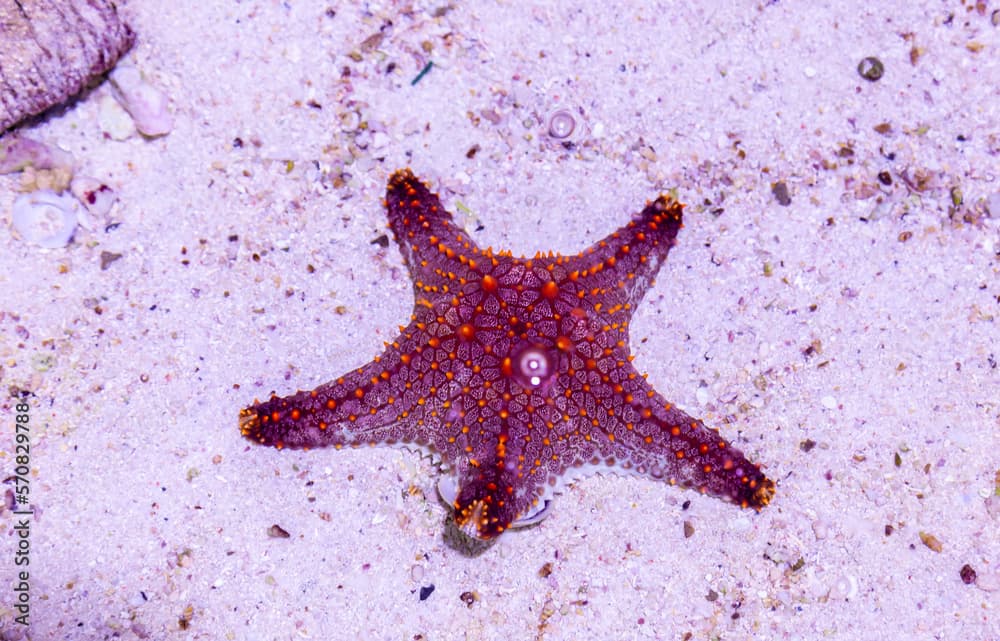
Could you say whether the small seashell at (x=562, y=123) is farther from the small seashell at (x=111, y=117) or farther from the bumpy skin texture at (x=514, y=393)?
the small seashell at (x=111, y=117)

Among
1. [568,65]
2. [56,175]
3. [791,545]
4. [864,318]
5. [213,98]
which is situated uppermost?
[568,65]

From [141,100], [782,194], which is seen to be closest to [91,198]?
[141,100]

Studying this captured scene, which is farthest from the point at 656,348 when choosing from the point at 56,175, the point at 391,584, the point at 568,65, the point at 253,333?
the point at 56,175

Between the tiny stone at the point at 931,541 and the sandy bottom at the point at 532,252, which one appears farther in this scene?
the tiny stone at the point at 931,541

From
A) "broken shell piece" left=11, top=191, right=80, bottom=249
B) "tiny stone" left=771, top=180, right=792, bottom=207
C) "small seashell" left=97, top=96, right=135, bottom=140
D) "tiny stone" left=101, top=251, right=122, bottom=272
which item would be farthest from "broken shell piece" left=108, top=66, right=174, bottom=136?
"tiny stone" left=771, top=180, right=792, bottom=207

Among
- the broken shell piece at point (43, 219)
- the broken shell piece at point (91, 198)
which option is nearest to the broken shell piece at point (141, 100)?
the broken shell piece at point (91, 198)

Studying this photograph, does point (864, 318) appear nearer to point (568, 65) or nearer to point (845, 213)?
point (845, 213)

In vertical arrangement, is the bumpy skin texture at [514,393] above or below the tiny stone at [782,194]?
below
